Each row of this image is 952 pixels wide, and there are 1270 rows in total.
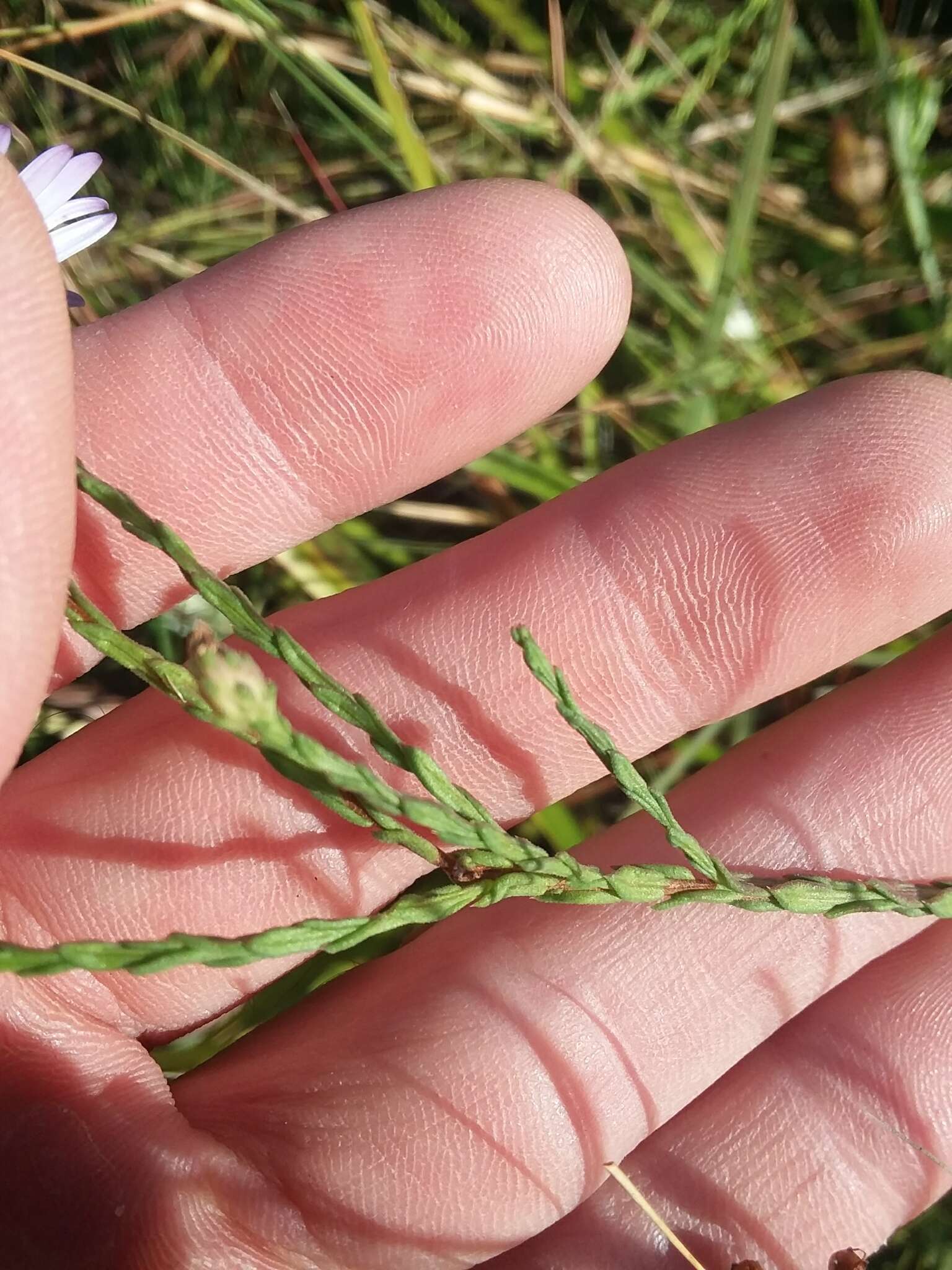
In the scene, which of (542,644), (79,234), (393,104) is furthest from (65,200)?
(542,644)

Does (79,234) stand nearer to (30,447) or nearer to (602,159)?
(30,447)

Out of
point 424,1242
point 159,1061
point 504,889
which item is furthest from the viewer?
point 159,1061

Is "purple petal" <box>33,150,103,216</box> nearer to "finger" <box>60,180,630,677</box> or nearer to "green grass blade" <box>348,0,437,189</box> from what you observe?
"finger" <box>60,180,630,677</box>

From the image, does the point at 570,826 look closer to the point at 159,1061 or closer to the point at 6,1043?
the point at 159,1061

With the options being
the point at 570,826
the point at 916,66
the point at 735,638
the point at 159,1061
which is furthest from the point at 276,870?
the point at 916,66

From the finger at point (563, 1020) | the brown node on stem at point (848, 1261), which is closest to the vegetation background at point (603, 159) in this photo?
the finger at point (563, 1020)

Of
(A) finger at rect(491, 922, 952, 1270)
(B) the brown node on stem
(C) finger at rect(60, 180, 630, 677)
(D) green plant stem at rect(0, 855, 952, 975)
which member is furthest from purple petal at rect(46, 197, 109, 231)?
(B) the brown node on stem
